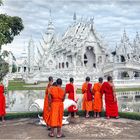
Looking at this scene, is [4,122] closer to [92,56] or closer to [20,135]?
[20,135]

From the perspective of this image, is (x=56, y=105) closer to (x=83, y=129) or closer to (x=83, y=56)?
(x=83, y=129)

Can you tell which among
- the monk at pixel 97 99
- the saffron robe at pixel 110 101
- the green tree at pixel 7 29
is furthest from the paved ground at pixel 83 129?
the green tree at pixel 7 29

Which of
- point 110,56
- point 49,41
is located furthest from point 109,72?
point 49,41

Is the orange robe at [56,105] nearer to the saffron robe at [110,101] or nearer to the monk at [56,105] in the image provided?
the monk at [56,105]

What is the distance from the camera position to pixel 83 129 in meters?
9.32

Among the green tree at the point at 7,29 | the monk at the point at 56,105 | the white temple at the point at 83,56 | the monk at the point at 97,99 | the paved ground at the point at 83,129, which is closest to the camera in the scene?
the monk at the point at 56,105

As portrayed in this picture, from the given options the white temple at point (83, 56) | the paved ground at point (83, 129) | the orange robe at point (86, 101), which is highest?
the white temple at point (83, 56)

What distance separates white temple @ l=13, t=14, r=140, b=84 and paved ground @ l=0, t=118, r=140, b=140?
94.9 ft

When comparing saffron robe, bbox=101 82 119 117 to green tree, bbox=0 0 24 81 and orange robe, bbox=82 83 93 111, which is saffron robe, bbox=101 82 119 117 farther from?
green tree, bbox=0 0 24 81

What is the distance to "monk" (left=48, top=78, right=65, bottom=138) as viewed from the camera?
8.22 metres

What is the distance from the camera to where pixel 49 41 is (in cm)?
5578

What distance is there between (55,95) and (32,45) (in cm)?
4868

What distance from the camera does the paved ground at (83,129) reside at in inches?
332

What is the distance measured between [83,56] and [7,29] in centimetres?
3772
